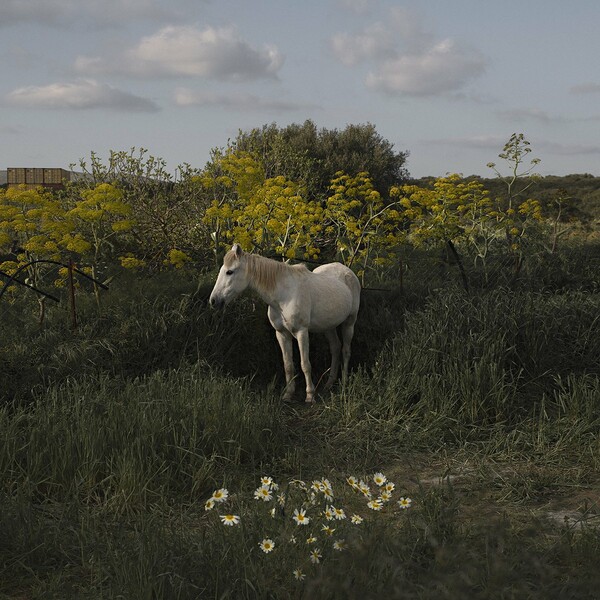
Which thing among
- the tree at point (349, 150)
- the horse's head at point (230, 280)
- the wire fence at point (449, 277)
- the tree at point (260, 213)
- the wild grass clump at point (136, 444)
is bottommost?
the wild grass clump at point (136, 444)

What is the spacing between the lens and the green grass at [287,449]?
11.3 feet

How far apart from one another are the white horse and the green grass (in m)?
0.59

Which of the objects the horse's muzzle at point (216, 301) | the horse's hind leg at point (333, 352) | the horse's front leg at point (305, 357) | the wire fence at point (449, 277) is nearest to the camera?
the horse's muzzle at point (216, 301)

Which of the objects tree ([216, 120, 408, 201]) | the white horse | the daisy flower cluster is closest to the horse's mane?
the white horse

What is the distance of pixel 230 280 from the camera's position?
7.07m

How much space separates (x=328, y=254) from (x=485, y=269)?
317cm

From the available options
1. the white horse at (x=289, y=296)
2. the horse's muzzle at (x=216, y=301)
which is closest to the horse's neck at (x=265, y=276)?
the white horse at (x=289, y=296)

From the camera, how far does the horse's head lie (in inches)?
277

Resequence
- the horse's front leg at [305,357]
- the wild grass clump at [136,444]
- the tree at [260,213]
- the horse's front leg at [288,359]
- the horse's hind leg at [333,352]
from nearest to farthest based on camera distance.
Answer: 1. the wild grass clump at [136,444]
2. the horse's front leg at [305,357]
3. the horse's front leg at [288,359]
4. the horse's hind leg at [333,352]
5. the tree at [260,213]

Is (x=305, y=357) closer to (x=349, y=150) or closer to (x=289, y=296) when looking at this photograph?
(x=289, y=296)

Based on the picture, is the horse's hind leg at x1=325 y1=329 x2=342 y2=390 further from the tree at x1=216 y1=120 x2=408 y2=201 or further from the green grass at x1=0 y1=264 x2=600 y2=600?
the tree at x1=216 y1=120 x2=408 y2=201

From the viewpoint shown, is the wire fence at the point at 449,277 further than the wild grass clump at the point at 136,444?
Yes

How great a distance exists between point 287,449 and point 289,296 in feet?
5.64

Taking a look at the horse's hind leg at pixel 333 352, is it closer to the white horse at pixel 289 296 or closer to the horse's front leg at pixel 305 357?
the white horse at pixel 289 296
